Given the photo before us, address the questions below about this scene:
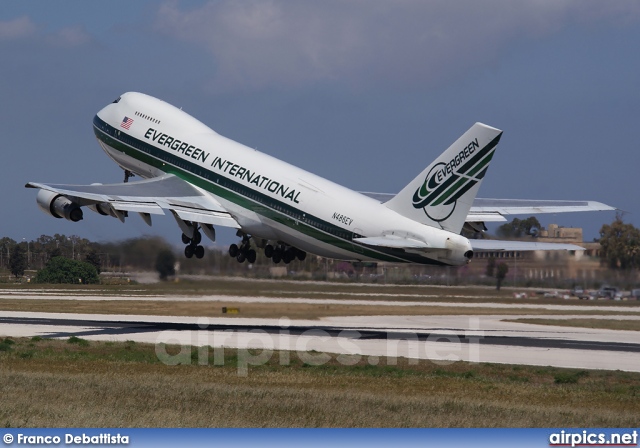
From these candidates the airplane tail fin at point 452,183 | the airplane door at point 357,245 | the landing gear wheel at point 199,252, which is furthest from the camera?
the landing gear wheel at point 199,252

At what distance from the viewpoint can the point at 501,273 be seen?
195ft

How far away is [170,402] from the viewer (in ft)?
88.5

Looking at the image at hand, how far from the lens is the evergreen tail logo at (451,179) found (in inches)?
1766

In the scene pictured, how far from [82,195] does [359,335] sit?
15.7 meters

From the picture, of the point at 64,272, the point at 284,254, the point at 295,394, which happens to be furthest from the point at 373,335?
the point at 64,272

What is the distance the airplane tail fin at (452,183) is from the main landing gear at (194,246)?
34.2ft

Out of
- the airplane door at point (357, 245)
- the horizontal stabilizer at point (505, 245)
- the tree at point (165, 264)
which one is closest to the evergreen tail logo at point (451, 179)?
the horizontal stabilizer at point (505, 245)

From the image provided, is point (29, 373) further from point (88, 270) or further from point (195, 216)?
point (88, 270)

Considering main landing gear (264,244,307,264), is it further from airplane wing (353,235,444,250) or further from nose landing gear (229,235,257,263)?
airplane wing (353,235,444,250)

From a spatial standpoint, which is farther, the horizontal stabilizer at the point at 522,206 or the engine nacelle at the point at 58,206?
the horizontal stabilizer at the point at 522,206

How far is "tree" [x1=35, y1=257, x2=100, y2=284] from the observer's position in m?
71.1

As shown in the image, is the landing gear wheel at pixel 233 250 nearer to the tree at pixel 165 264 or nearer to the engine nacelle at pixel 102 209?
the tree at pixel 165 264

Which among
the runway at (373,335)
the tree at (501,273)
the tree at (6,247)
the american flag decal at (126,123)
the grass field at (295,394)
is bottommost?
the grass field at (295,394)

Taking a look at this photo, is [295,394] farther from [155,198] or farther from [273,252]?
[155,198]
